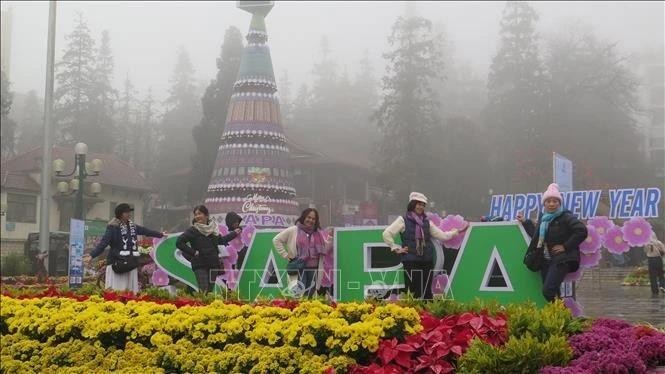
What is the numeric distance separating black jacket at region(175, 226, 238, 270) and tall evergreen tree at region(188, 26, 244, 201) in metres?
5.72

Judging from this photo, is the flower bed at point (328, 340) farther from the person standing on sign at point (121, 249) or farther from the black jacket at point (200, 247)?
the black jacket at point (200, 247)

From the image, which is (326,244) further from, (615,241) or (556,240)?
(615,241)

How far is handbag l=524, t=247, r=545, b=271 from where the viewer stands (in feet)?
20.0

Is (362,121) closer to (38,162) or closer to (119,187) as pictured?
(119,187)

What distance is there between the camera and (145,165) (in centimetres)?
1537

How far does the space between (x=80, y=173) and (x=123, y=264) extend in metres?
6.88

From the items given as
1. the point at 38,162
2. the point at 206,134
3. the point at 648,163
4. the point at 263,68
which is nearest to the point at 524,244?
the point at 648,163

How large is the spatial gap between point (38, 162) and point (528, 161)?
14.6 meters

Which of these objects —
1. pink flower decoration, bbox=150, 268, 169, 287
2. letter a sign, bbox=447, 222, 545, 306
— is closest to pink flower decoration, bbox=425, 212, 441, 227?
letter a sign, bbox=447, 222, 545, 306

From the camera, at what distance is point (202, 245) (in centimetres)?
764

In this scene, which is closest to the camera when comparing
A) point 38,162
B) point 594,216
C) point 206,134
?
point 594,216

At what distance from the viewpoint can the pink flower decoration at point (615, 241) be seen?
20.2 ft

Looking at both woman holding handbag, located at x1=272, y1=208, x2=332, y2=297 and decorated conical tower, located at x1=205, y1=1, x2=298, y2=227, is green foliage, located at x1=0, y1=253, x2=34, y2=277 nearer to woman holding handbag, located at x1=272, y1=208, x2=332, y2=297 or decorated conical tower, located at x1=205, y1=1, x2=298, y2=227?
decorated conical tower, located at x1=205, y1=1, x2=298, y2=227

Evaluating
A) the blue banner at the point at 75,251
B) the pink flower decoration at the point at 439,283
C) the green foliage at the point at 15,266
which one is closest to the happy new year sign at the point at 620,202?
the pink flower decoration at the point at 439,283
